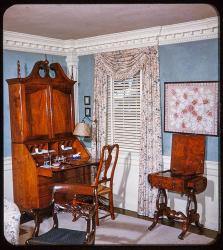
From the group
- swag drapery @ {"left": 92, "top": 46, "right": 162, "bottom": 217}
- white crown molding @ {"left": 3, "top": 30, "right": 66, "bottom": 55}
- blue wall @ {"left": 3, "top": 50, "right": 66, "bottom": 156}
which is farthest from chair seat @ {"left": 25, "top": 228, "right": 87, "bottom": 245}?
white crown molding @ {"left": 3, "top": 30, "right": 66, "bottom": 55}

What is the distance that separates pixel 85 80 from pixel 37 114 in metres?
1.25

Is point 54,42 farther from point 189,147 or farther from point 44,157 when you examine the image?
point 189,147

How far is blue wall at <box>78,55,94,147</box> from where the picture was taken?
621 centimetres

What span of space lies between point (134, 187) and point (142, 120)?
116 cm

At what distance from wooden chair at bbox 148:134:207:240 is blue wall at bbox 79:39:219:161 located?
23 centimetres

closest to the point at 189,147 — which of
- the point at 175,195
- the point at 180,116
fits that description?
the point at 180,116

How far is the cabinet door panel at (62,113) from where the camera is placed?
19.0ft

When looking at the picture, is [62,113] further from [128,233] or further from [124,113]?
[128,233]

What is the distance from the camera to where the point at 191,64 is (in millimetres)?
4914

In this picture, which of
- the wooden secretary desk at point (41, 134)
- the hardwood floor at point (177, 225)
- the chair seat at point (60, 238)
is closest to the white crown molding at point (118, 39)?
the wooden secretary desk at point (41, 134)

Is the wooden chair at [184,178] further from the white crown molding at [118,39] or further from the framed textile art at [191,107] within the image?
the white crown molding at [118,39]

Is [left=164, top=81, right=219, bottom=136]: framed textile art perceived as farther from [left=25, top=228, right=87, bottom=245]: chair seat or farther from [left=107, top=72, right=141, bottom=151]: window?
[left=25, top=228, right=87, bottom=245]: chair seat

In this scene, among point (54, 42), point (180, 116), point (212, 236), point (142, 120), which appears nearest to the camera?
point (212, 236)

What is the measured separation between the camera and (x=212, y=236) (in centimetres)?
451
